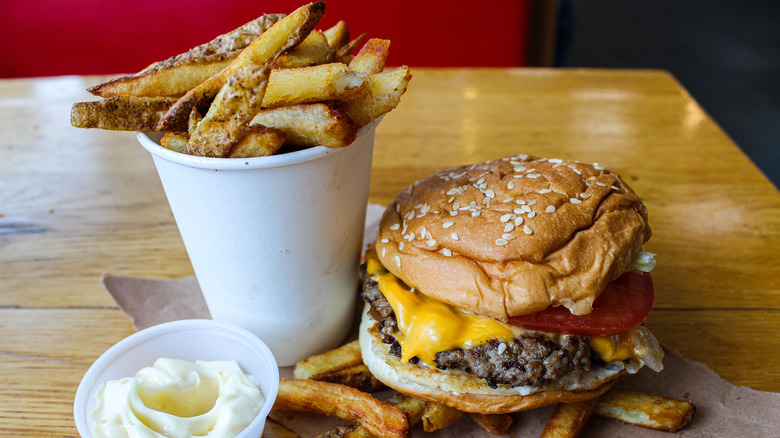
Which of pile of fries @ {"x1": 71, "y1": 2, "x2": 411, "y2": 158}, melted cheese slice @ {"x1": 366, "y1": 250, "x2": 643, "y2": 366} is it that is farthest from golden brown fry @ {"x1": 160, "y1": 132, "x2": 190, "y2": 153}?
melted cheese slice @ {"x1": 366, "y1": 250, "x2": 643, "y2": 366}

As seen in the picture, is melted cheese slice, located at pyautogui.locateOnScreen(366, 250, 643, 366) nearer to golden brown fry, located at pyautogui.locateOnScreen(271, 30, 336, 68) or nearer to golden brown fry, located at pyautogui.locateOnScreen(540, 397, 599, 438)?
golden brown fry, located at pyautogui.locateOnScreen(540, 397, 599, 438)

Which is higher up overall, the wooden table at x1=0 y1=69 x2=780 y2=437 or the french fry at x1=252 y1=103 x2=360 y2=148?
the french fry at x1=252 y1=103 x2=360 y2=148

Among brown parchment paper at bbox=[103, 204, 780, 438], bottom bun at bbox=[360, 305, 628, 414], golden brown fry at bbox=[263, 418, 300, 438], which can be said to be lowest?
golden brown fry at bbox=[263, 418, 300, 438]

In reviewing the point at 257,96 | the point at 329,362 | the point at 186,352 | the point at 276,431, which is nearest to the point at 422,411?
the point at 329,362

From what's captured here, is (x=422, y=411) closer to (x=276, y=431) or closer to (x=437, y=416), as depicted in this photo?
(x=437, y=416)

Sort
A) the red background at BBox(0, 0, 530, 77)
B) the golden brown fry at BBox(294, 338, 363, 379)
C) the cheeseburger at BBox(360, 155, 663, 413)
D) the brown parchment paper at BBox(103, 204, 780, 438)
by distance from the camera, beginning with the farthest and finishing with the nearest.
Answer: the red background at BBox(0, 0, 530, 77), the golden brown fry at BBox(294, 338, 363, 379), the brown parchment paper at BBox(103, 204, 780, 438), the cheeseburger at BBox(360, 155, 663, 413)

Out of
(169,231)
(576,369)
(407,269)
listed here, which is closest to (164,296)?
(169,231)
